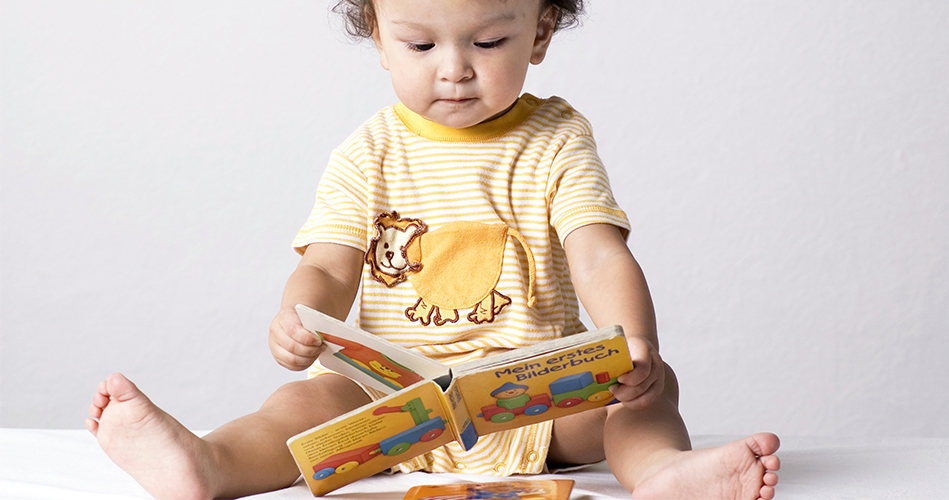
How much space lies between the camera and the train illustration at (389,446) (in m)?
0.99

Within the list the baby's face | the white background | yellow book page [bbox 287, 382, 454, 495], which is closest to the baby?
the baby's face

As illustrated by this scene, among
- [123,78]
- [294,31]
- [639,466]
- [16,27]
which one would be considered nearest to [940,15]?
[294,31]

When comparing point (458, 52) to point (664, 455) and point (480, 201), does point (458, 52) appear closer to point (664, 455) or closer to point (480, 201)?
point (480, 201)

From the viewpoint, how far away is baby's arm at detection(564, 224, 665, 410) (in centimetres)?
100

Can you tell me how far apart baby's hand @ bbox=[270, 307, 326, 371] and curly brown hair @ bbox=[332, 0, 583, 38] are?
46 centimetres

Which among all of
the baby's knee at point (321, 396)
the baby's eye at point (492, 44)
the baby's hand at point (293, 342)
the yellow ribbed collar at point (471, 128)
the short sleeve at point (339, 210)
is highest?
the baby's eye at point (492, 44)

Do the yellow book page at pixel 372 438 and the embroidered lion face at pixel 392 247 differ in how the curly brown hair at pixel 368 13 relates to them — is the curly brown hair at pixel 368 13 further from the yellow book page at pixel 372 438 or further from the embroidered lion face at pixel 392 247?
the yellow book page at pixel 372 438

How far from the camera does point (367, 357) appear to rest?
105 cm

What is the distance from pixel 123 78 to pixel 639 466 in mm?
1818

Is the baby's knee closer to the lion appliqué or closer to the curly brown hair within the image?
the lion appliqué

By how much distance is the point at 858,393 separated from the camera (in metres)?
2.34

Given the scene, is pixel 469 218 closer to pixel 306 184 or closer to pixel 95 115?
pixel 306 184

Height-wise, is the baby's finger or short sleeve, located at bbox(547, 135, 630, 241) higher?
short sleeve, located at bbox(547, 135, 630, 241)

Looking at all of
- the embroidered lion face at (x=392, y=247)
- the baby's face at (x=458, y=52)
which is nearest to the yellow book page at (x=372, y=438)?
the embroidered lion face at (x=392, y=247)
